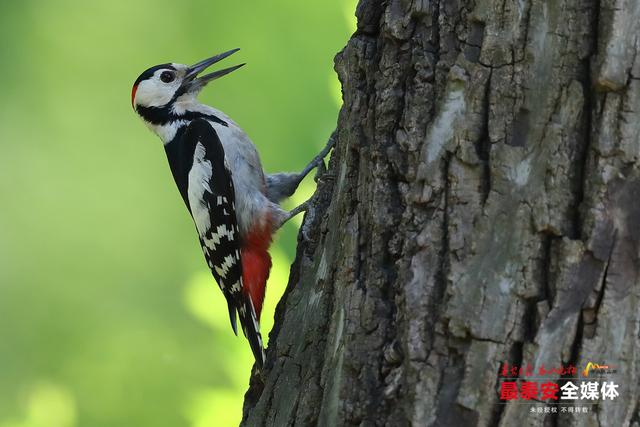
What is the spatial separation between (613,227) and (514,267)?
17cm

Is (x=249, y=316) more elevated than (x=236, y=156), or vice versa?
(x=236, y=156)

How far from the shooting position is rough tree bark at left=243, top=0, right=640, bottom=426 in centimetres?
133

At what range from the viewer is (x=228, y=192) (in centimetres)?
329

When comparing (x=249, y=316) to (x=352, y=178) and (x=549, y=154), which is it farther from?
(x=549, y=154)

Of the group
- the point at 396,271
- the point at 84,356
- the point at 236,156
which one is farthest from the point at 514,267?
the point at 84,356

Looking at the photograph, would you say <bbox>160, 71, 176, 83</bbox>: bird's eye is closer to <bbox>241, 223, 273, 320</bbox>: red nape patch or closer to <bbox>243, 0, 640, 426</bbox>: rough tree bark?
<bbox>241, 223, 273, 320</bbox>: red nape patch

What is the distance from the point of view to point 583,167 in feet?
4.50

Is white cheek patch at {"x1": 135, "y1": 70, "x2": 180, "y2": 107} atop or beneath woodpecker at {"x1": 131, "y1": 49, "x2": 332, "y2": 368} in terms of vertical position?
atop

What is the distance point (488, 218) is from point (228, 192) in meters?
1.99

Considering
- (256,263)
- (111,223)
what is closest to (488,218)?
(256,263)

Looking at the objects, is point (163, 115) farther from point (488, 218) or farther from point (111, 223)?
point (488, 218)

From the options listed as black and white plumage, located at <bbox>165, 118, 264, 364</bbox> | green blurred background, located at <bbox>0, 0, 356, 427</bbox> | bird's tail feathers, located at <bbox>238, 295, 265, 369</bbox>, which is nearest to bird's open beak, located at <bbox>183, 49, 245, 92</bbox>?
green blurred background, located at <bbox>0, 0, 356, 427</bbox>

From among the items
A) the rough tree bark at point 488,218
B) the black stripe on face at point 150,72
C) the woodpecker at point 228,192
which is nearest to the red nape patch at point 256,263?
the woodpecker at point 228,192

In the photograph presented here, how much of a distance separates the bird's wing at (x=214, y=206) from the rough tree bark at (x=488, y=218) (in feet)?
5.07
